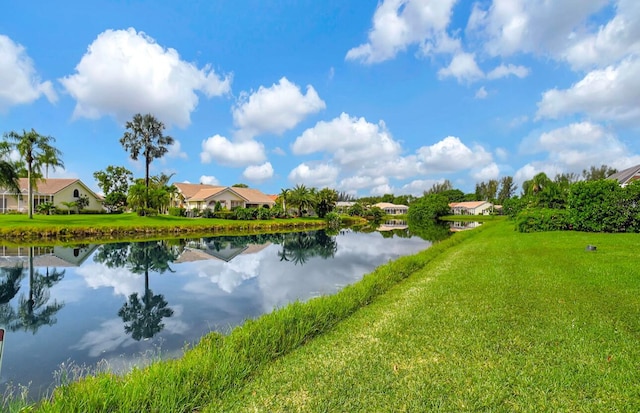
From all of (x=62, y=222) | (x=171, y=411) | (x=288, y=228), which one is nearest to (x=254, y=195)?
(x=288, y=228)

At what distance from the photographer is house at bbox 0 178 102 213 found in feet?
141

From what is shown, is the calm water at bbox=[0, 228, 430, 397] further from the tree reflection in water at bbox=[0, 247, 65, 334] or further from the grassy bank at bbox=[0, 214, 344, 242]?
the grassy bank at bbox=[0, 214, 344, 242]

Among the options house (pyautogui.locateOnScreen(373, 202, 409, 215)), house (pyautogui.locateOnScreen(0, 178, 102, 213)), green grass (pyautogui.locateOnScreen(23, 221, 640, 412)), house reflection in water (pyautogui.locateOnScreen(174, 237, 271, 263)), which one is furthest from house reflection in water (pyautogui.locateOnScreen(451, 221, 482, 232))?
house (pyautogui.locateOnScreen(0, 178, 102, 213))

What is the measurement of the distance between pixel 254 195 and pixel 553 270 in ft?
177

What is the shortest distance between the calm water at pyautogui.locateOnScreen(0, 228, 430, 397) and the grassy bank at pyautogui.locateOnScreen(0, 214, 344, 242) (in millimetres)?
6611

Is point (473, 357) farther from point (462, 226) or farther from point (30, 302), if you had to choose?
point (462, 226)

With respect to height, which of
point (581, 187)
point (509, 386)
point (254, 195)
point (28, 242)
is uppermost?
point (254, 195)

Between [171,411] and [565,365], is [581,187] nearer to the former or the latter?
[565,365]

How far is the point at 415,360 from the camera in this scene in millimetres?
4641

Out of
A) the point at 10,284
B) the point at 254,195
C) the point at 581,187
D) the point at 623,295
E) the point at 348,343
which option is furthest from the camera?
the point at 254,195

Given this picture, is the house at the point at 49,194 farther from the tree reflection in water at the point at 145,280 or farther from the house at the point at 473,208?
the house at the point at 473,208

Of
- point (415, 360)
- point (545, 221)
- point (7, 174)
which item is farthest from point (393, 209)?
point (415, 360)

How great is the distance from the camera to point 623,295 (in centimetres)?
746

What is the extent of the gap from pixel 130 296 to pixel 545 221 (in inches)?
1036
